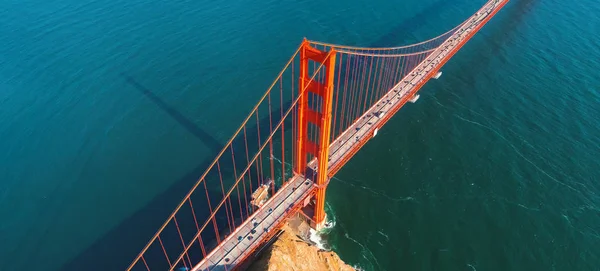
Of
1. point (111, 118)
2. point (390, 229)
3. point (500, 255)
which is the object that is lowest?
point (500, 255)

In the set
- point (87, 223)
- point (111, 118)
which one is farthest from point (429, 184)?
point (111, 118)

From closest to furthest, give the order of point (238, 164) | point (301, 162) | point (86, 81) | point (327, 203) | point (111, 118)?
point (301, 162) → point (327, 203) → point (238, 164) → point (111, 118) → point (86, 81)

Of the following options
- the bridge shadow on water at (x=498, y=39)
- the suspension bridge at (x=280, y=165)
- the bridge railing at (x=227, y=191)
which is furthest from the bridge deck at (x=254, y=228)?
the bridge shadow on water at (x=498, y=39)

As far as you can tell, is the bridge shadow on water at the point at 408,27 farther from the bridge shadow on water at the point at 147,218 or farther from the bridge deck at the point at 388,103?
the bridge shadow on water at the point at 147,218

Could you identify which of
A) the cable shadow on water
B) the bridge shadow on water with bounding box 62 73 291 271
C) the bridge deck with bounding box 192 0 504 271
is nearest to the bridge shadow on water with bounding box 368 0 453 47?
the bridge deck with bounding box 192 0 504 271

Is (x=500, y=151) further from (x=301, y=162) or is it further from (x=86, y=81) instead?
(x=86, y=81)

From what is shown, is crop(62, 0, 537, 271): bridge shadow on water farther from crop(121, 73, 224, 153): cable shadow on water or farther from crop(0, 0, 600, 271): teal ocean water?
crop(0, 0, 600, 271): teal ocean water

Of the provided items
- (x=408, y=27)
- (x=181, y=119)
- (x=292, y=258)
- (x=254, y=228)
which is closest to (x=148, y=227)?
(x=254, y=228)
